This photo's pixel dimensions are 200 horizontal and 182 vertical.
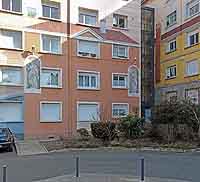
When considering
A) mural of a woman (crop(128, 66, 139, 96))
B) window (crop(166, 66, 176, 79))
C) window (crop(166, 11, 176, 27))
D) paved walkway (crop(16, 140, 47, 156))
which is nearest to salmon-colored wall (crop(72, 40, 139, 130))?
mural of a woman (crop(128, 66, 139, 96))

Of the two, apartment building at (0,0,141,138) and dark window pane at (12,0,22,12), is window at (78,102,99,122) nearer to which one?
apartment building at (0,0,141,138)

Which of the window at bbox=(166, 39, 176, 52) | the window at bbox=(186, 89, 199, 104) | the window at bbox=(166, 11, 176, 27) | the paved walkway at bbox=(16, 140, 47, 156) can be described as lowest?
the paved walkway at bbox=(16, 140, 47, 156)

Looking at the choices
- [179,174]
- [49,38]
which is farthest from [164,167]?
[49,38]

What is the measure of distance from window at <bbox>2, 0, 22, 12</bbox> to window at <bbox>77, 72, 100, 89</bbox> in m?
7.16

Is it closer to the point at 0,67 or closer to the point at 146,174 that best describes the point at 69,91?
the point at 0,67

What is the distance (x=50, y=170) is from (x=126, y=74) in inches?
809

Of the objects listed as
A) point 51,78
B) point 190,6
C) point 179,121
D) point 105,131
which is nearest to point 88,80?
point 51,78

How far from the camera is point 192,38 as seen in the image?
36.4m

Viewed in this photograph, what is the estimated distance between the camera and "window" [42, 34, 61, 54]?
2923 centimetres

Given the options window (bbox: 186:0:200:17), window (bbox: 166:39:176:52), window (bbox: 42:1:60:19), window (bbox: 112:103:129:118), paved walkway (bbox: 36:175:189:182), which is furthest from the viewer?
window (bbox: 166:39:176:52)

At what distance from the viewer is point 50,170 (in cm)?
1324

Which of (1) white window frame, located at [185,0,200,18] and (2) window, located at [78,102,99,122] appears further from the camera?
(1) white window frame, located at [185,0,200,18]

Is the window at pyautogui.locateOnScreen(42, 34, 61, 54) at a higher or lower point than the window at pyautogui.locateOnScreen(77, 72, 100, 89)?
higher

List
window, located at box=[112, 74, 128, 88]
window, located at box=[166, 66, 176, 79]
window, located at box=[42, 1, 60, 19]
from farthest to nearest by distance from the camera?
window, located at box=[166, 66, 176, 79]
window, located at box=[112, 74, 128, 88]
window, located at box=[42, 1, 60, 19]
